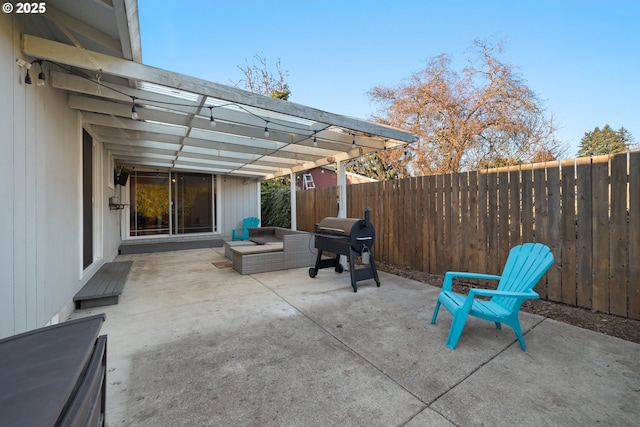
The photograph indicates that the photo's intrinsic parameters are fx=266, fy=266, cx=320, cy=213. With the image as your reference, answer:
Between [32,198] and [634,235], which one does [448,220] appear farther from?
[32,198]

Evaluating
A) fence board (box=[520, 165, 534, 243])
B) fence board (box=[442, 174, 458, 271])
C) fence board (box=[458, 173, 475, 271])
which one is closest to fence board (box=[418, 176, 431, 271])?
fence board (box=[442, 174, 458, 271])

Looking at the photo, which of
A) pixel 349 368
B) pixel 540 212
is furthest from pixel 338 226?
pixel 540 212

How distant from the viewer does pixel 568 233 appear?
3.26 meters

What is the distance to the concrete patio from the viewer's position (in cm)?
162

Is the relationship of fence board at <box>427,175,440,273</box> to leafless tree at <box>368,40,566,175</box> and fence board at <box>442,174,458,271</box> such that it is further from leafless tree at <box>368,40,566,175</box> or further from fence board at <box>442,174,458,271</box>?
leafless tree at <box>368,40,566,175</box>

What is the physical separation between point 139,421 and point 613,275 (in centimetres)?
456

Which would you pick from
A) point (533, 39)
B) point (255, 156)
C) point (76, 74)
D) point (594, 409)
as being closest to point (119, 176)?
point (255, 156)

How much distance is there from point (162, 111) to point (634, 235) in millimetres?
5879

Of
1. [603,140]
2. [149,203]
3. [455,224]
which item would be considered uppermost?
[603,140]

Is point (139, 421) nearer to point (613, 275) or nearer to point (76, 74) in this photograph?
point (76, 74)

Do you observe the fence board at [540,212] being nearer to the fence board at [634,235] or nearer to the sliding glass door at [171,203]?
the fence board at [634,235]

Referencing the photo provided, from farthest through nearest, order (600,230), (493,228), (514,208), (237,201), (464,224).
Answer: (237,201)
(464,224)
(493,228)
(514,208)
(600,230)

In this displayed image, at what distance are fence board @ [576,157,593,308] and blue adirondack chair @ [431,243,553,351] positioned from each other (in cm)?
98

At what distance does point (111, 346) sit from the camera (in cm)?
241
